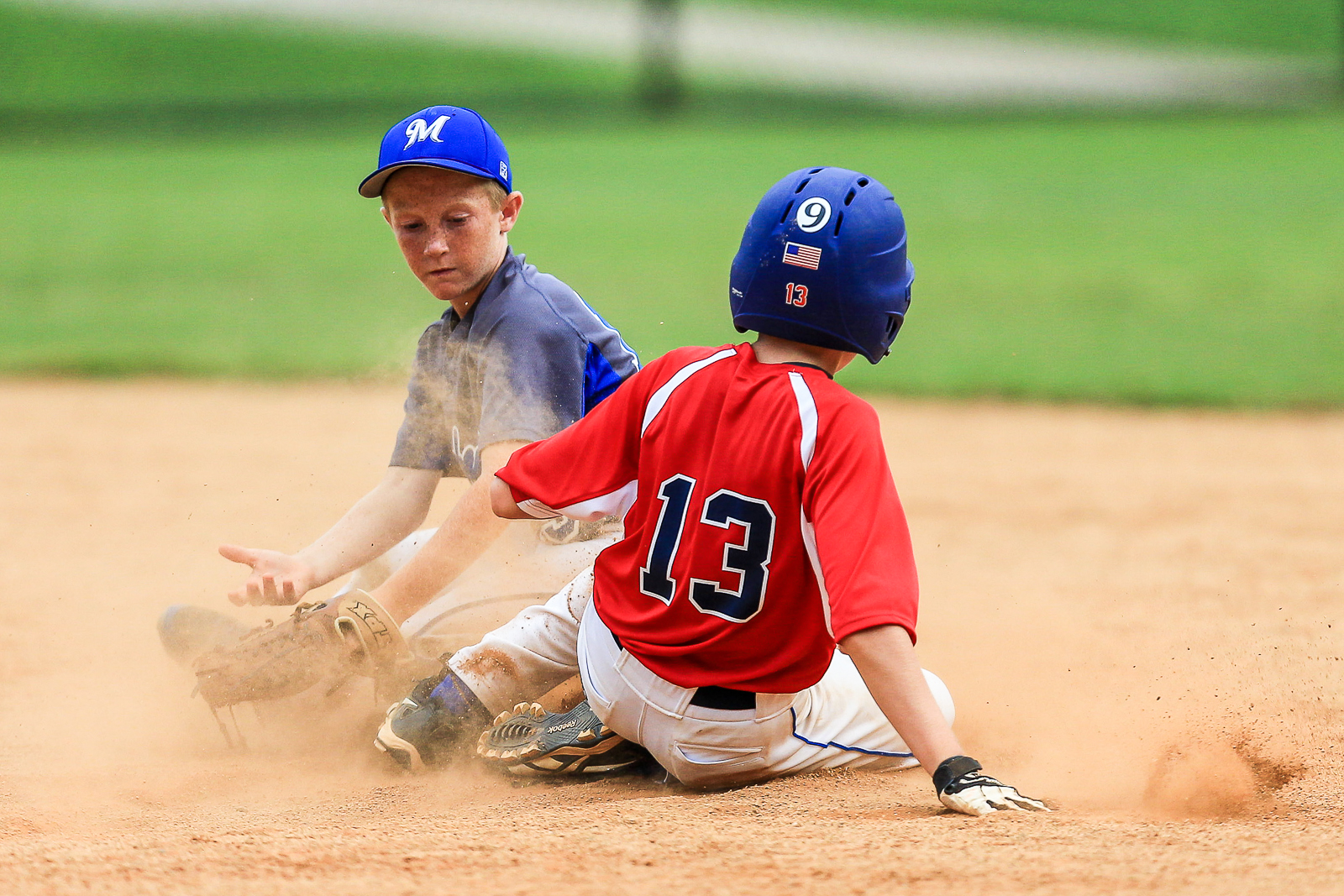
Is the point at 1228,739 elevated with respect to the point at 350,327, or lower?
lower

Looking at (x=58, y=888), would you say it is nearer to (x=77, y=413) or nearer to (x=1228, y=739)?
(x=1228, y=739)

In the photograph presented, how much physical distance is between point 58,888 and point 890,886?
109 cm

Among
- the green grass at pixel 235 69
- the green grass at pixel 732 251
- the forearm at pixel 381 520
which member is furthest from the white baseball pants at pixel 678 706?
the green grass at pixel 235 69

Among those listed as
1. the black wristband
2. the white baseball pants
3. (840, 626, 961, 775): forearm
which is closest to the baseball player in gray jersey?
the white baseball pants

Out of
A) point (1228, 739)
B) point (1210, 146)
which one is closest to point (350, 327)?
point (1228, 739)

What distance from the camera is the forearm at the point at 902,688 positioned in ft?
6.50

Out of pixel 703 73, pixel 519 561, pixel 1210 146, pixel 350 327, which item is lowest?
pixel 519 561

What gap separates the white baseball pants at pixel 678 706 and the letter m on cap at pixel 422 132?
906 millimetres

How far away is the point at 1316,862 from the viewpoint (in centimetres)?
184

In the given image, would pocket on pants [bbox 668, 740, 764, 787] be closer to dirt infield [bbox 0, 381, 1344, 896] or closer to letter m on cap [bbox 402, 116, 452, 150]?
dirt infield [bbox 0, 381, 1344, 896]

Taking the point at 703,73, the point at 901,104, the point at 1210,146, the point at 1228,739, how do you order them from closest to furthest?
the point at 1228,739 < the point at 1210,146 < the point at 901,104 < the point at 703,73

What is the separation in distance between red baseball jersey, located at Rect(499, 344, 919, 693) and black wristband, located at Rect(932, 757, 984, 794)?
0.23 meters

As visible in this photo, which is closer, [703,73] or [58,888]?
[58,888]

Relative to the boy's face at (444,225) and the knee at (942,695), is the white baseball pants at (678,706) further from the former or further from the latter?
the boy's face at (444,225)
